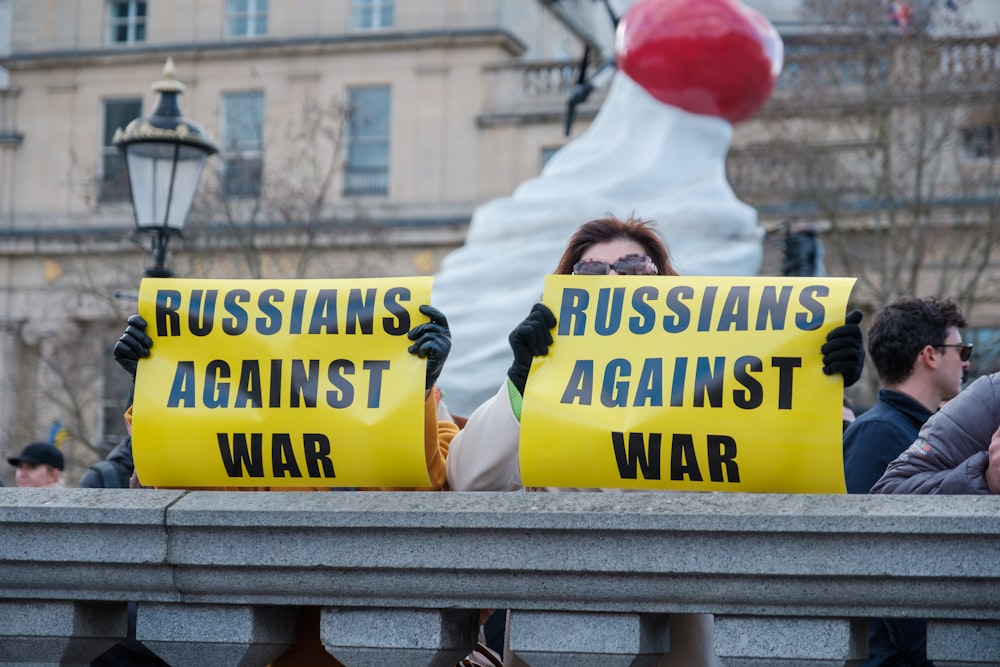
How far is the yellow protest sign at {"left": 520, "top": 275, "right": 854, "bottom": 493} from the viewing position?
3.42 metres

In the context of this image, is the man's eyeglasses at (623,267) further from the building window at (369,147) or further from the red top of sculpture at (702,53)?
the building window at (369,147)

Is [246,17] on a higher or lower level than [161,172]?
higher

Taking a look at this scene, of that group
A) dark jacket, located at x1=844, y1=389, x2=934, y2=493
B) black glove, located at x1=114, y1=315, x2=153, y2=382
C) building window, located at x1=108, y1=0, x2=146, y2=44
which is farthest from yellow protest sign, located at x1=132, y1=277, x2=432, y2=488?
building window, located at x1=108, y1=0, x2=146, y2=44

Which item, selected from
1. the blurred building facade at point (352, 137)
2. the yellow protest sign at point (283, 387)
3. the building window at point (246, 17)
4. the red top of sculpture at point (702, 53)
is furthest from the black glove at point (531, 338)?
the building window at point (246, 17)

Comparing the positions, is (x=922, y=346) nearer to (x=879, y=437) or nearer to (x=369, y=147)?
(x=879, y=437)

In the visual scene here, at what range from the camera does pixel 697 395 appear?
3.46m

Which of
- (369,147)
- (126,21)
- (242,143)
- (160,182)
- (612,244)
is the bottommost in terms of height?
(612,244)

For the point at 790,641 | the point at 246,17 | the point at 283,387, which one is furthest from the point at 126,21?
the point at 790,641

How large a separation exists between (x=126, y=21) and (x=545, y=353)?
39.0m

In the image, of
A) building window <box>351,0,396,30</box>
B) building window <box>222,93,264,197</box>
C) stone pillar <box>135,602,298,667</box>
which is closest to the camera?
stone pillar <box>135,602,298,667</box>

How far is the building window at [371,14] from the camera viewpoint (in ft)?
125

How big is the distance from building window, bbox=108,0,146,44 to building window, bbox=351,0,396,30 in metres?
6.02

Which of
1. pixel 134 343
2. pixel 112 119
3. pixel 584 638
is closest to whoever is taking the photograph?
pixel 584 638

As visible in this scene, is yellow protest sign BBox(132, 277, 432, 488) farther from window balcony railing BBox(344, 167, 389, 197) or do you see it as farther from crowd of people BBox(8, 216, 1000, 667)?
window balcony railing BBox(344, 167, 389, 197)
